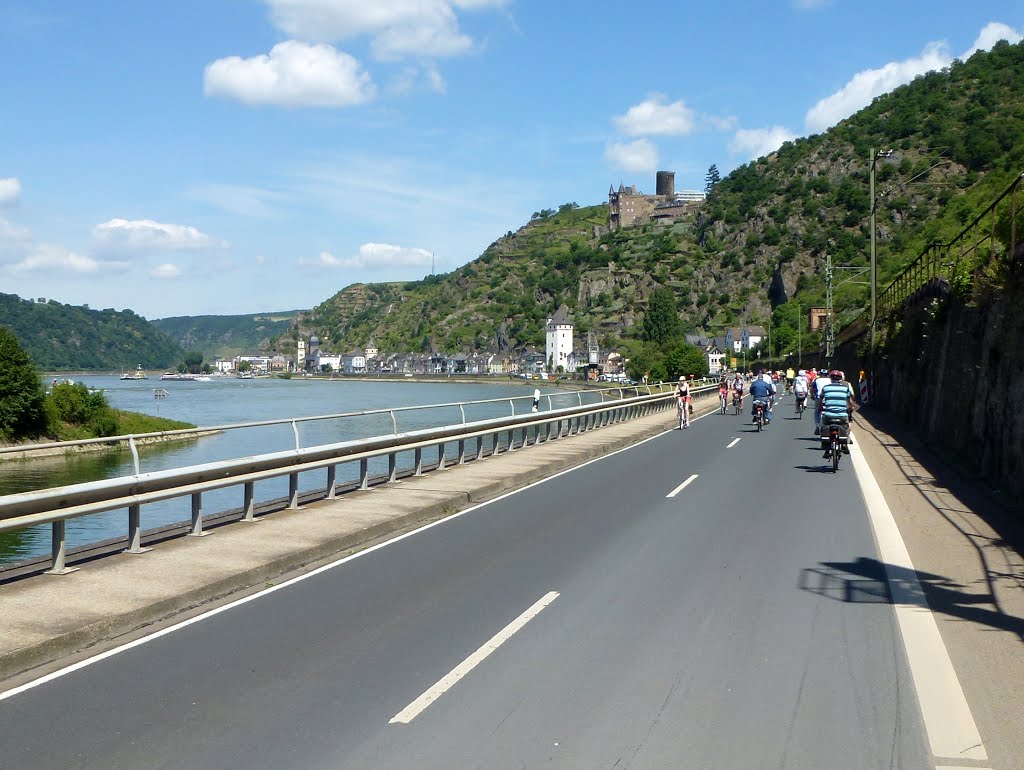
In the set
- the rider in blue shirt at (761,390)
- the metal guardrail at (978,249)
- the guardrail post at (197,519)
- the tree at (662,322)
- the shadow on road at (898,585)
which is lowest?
the shadow on road at (898,585)

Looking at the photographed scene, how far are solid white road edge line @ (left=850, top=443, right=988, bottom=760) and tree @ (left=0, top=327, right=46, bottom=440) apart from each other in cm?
5803

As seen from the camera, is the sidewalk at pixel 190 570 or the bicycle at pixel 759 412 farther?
the bicycle at pixel 759 412

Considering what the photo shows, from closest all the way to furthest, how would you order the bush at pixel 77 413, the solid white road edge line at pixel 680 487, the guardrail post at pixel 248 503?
the guardrail post at pixel 248 503, the solid white road edge line at pixel 680 487, the bush at pixel 77 413

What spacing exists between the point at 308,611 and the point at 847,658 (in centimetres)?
414

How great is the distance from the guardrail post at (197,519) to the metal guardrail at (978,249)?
40.8 feet

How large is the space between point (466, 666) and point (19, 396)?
60.5 m

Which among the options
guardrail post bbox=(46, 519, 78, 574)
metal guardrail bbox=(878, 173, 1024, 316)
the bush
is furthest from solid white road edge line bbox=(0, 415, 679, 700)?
the bush

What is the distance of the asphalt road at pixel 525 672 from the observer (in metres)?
4.91

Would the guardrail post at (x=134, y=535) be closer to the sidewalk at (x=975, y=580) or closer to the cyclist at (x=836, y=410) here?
the sidewalk at (x=975, y=580)

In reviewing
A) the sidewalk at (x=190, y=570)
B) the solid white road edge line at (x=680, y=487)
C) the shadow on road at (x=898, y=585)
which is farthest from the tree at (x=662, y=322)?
the shadow on road at (x=898, y=585)

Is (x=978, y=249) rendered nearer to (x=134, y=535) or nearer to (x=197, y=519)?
(x=197, y=519)

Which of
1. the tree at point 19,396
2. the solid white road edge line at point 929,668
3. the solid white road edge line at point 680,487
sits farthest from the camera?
the tree at point 19,396

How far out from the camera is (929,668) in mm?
6219

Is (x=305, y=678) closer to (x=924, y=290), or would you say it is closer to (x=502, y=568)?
(x=502, y=568)
